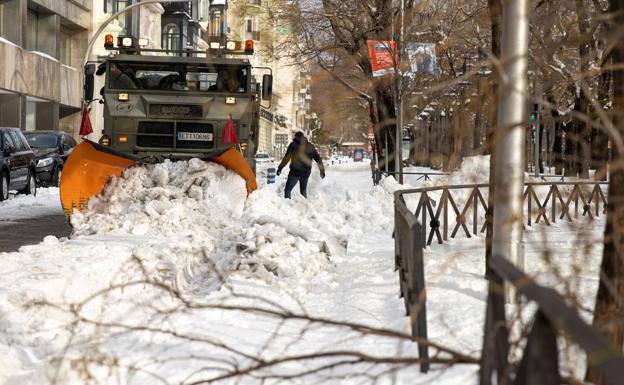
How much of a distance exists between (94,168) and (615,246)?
11.1 meters

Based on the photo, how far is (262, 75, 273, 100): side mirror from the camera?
1420 cm

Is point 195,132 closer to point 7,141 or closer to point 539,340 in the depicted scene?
point 7,141

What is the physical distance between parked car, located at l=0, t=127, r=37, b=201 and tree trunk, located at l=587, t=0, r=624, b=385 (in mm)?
17382

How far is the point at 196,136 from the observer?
15.0m

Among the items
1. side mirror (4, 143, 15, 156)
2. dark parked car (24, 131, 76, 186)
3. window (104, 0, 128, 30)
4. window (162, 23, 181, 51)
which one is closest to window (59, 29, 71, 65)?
window (104, 0, 128, 30)

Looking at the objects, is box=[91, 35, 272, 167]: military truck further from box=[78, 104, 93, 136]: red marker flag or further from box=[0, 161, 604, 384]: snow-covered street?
box=[0, 161, 604, 384]: snow-covered street

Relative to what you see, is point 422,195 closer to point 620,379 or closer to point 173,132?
point 173,132

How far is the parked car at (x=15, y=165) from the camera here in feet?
64.0

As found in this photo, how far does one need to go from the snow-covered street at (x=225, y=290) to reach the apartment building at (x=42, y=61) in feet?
78.7

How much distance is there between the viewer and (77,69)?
47688 millimetres

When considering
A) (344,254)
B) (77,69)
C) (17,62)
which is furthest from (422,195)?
(77,69)

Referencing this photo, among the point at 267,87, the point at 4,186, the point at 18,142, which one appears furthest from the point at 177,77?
the point at 18,142

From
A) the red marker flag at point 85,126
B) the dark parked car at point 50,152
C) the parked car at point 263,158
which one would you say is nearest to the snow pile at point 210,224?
the red marker flag at point 85,126

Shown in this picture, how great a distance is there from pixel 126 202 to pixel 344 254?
3.75 m
